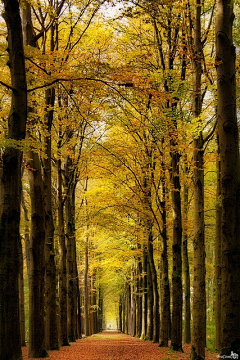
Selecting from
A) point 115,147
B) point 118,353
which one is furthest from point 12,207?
point 115,147

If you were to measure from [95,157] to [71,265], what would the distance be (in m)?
6.09

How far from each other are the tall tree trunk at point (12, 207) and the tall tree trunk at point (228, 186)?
3.86 meters

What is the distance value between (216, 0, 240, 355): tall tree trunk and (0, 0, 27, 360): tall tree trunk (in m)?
3.86

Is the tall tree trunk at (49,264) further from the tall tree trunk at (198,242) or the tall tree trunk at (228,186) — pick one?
the tall tree trunk at (228,186)

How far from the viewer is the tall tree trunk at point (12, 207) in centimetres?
657

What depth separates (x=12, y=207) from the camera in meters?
6.86

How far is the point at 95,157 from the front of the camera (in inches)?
639

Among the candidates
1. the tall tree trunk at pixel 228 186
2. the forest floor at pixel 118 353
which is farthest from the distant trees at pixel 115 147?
the forest floor at pixel 118 353

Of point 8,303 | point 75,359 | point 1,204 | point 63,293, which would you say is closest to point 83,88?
point 1,204

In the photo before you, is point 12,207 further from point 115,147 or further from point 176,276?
point 115,147

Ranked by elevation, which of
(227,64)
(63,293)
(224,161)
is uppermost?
(227,64)

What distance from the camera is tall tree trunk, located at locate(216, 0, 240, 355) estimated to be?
17.0ft

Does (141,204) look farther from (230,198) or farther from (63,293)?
(230,198)

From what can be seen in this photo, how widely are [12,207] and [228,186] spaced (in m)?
4.09
